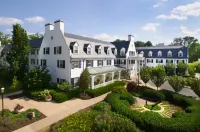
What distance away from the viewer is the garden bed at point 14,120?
1367 cm

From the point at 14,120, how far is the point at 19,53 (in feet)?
54.3

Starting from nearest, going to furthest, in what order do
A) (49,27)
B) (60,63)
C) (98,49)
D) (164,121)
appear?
(164,121)
(60,63)
(49,27)
(98,49)

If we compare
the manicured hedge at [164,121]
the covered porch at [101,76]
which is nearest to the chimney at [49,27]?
the covered porch at [101,76]

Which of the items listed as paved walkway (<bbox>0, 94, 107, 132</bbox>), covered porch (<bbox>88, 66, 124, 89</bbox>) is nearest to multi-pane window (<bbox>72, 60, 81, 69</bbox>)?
covered porch (<bbox>88, 66, 124, 89</bbox>)

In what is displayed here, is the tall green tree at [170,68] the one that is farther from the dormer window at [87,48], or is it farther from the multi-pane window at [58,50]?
the multi-pane window at [58,50]

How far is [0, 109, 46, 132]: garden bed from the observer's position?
1367cm

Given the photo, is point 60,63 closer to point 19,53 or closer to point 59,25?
point 59,25

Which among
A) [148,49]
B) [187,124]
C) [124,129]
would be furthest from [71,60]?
[148,49]

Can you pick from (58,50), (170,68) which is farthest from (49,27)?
(170,68)

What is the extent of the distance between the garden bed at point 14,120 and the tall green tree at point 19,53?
11769mm

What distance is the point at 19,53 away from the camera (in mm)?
27391

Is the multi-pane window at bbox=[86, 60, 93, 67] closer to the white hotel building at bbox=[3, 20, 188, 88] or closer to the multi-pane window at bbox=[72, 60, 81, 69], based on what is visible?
the white hotel building at bbox=[3, 20, 188, 88]

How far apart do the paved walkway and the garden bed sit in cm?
70

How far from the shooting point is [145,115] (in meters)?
14.6
